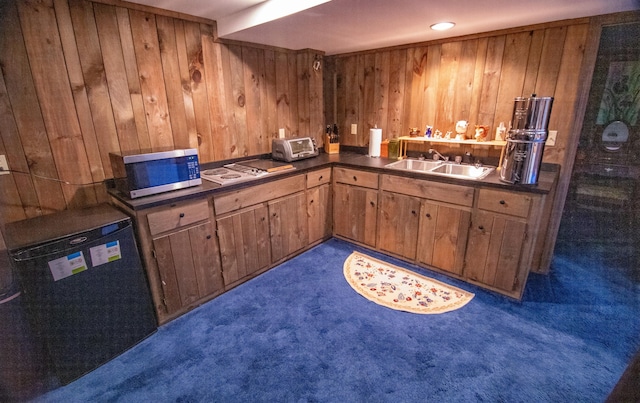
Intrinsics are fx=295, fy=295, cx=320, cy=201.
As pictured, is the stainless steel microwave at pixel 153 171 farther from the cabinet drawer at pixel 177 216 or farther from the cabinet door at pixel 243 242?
the cabinet door at pixel 243 242

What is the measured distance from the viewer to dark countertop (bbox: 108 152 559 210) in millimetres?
1866

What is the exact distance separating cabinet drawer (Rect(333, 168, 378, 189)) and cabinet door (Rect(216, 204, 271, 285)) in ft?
2.92

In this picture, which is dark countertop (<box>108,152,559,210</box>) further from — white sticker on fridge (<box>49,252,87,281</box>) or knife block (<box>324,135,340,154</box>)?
white sticker on fridge (<box>49,252,87,281</box>)

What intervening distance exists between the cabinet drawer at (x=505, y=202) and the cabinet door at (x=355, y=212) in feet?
2.99

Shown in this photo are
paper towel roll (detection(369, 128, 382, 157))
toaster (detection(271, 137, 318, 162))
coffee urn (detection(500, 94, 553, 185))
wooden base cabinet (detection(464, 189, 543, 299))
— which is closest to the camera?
coffee urn (detection(500, 94, 553, 185))

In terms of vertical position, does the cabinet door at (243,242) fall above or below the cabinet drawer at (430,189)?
below

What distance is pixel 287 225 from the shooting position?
2.74 meters

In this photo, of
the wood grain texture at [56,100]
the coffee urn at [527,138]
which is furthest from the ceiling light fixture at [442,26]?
the wood grain texture at [56,100]

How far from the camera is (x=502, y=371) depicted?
164 cm

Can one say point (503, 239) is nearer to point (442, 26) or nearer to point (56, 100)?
point (442, 26)

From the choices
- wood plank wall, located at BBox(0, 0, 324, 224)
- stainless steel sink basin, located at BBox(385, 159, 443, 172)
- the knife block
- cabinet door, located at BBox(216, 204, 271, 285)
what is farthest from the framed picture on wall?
cabinet door, located at BBox(216, 204, 271, 285)

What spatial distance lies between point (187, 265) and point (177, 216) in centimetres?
37

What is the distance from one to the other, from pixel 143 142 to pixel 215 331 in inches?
57.9

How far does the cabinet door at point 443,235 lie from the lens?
93.0 inches
